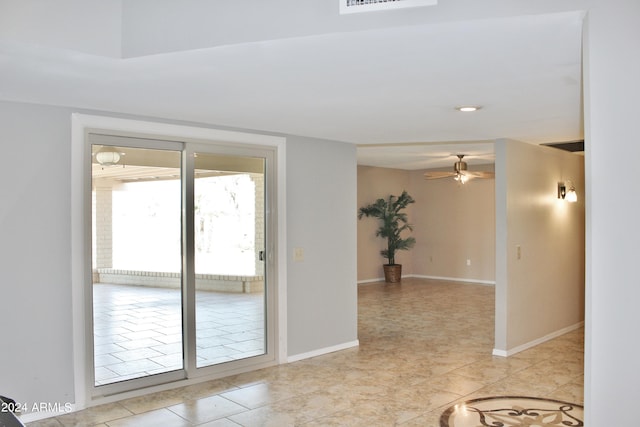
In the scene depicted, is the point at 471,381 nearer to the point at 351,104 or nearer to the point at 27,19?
the point at 351,104

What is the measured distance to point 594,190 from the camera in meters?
1.96

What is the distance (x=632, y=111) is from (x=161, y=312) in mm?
4075

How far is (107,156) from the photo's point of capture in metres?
4.25

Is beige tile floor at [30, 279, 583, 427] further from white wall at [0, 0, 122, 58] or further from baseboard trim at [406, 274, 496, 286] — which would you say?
baseboard trim at [406, 274, 496, 286]

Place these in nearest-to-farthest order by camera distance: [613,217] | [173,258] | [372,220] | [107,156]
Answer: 1. [613,217]
2. [107,156]
3. [173,258]
4. [372,220]

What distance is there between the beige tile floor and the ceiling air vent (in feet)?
8.78

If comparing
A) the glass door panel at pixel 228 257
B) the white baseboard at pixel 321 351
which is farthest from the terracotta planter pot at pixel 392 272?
the glass door panel at pixel 228 257

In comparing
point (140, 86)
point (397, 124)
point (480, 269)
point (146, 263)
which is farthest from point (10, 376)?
point (480, 269)

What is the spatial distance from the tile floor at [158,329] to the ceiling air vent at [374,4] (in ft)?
10.1

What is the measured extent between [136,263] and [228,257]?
0.78 m

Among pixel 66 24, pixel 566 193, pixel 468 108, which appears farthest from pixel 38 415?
pixel 566 193

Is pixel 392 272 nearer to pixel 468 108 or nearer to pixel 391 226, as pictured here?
pixel 391 226

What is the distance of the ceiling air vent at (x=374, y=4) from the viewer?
7.18 feet

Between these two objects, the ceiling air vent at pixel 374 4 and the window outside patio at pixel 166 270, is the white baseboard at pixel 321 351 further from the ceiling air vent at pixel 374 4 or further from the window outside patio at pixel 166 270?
the ceiling air vent at pixel 374 4
